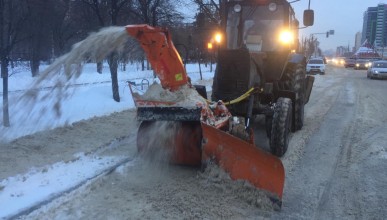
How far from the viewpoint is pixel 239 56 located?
720cm

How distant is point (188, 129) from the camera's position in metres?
6.14

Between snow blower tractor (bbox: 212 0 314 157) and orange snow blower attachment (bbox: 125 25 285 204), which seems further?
snow blower tractor (bbox: 212 0 314 157)

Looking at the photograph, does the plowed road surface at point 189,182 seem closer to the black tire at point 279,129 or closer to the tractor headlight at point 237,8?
the black tire at point 279,129

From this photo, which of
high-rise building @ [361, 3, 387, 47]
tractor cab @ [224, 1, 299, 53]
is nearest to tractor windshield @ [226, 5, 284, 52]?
tractor cab @ [224, 1, 299, 53]

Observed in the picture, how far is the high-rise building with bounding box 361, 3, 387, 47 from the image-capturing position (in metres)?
94.9

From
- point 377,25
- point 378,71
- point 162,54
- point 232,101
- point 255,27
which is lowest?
point 378,71

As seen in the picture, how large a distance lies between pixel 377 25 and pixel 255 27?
101346 millimetres

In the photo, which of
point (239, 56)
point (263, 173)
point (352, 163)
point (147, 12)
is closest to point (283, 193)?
point (263, 173)

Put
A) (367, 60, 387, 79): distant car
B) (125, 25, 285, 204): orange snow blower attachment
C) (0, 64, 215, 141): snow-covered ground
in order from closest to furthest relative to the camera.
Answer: (125, 25, 285, 204): orange snow blower attachment, (0, 64, 215, 141): snow-covered ground, (367, 60, 387, 79): distant car

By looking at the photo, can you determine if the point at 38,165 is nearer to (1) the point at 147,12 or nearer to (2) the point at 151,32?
(2) the point at 151,32

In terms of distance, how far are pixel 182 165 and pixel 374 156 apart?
3327 mm

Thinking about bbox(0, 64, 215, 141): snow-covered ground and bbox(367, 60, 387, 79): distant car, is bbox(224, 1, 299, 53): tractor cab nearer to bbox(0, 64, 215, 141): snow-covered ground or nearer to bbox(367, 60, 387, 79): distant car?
bbox(0, 64, 215, 141): snow-covered ground

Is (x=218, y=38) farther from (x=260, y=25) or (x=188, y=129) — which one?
(x=188, y=129)

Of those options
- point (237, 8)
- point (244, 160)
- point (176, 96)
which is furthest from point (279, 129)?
point (237, 8)
